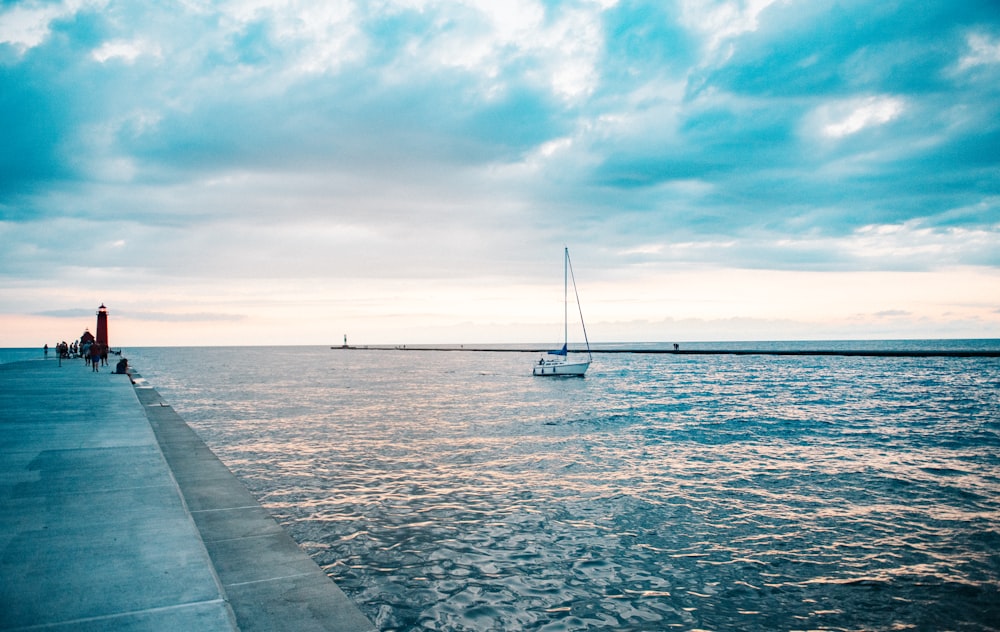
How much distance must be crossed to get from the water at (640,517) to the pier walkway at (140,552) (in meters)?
1.36

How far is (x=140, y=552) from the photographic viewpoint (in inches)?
248

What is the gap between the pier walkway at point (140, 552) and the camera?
508 centimetres

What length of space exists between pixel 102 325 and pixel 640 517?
6053 cm

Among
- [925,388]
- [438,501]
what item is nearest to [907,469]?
[438,501]

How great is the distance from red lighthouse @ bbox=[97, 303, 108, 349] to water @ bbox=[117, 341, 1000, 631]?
126 ft

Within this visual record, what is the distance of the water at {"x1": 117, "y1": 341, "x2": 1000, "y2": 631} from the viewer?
7.80m

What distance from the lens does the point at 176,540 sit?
263 inches

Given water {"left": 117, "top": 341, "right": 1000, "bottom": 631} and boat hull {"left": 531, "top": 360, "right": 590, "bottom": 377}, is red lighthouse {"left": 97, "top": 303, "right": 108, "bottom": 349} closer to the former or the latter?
water {"left": 117, "top": 341, "right": 1000, "bottom": 631}

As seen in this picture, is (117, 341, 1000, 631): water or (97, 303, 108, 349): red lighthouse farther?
(97, 303, 108, 349): red lighthouse

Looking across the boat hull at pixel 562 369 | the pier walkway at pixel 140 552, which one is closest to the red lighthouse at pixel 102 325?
the boat hull at pixel 562 369

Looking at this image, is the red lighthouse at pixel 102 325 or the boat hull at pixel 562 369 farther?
the boat hull at pixel 562 369

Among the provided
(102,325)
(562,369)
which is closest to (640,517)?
(562,369)

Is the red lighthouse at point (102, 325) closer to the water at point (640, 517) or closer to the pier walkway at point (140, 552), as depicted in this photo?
the water at point (640, 517)

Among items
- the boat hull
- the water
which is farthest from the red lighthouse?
the boat hull
